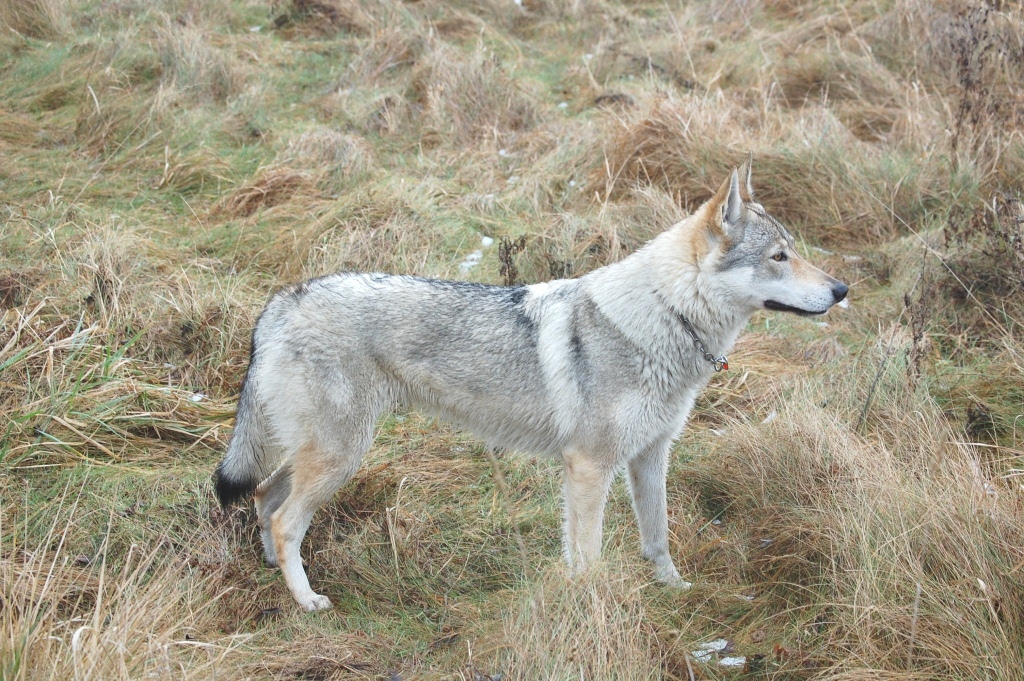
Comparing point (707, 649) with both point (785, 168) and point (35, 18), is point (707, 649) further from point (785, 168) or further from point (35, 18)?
point (35, 18)

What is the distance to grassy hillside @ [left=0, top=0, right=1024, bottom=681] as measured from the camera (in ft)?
9.78

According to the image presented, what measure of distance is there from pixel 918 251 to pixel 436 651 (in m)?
4.27

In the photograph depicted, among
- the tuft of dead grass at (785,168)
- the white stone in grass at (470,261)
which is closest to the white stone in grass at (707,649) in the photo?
the white stone in grass at (470,261)

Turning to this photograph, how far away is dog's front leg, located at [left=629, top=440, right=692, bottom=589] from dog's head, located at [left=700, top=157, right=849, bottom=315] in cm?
76

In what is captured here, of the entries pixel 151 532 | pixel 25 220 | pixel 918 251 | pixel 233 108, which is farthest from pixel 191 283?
pixel 918 251

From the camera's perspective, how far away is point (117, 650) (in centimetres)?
245

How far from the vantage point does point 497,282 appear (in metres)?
5.96

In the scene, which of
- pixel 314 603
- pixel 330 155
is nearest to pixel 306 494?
pixel 314 603

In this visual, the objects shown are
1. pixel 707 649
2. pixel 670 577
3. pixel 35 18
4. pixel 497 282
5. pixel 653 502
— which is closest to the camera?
pixel 707 649

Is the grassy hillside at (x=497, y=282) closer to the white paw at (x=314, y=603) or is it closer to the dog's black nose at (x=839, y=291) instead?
the white paw at (x=314, y=603)

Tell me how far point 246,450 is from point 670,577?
1913 millimetres

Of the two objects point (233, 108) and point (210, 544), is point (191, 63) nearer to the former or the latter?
point (233, 108)

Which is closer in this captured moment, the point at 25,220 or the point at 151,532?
the point at 151,532

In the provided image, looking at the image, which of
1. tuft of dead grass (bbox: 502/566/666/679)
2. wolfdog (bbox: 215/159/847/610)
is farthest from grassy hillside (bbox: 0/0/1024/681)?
wolfdog (bbox: 215/159/847/610)
